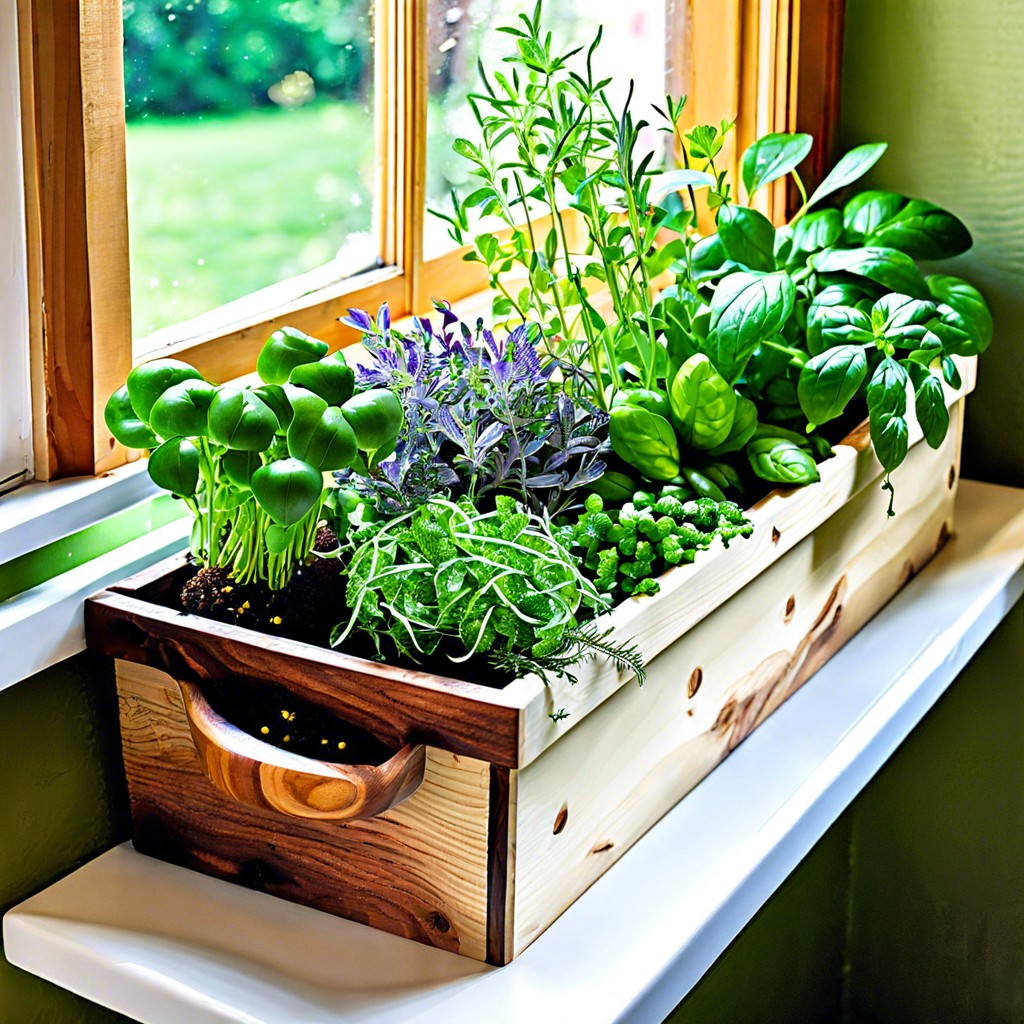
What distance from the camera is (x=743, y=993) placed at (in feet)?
5.04

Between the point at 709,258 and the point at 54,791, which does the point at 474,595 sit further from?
the point at 709,258

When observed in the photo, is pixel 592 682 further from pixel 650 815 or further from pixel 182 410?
pixel 182 410

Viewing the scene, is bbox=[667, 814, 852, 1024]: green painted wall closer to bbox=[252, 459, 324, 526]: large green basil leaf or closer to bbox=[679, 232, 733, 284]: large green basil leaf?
bbox=[679, 232, 733, 284]: large green basil leaf

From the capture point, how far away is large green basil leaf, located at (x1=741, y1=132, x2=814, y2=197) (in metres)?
1.20

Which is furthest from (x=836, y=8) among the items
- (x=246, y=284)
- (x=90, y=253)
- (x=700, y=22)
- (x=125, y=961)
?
(x=125, y=961)

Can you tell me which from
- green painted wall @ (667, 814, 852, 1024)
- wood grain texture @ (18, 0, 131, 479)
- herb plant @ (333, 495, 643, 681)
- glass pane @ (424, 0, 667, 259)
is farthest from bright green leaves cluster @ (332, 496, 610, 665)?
green painted wall @ (667, 814, 852, 1024)

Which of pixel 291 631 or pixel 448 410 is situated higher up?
pixel 448 410

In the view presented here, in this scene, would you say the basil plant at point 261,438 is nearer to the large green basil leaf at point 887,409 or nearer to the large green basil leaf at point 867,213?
the large green basil leaf at point 887,409

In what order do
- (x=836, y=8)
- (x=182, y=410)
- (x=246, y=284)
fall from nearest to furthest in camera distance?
(x=182, y=410) → (x=246, y=284) → (x=836, y=8)

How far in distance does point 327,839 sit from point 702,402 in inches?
16.2

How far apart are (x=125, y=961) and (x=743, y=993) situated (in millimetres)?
959

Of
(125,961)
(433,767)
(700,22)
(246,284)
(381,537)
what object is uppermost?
(700,22)

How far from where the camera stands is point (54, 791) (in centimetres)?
86

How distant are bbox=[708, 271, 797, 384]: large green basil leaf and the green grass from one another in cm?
33
